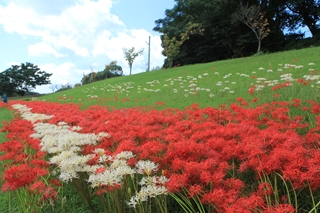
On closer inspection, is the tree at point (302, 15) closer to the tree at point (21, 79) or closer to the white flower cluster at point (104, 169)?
the white flower cluster at point (104, 169)

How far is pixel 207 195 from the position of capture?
1615 millimetres

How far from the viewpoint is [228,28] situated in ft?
90.8

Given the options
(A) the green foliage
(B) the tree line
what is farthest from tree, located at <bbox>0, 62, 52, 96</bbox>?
(B) the tree line

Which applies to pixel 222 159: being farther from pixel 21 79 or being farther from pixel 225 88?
pixel 21 79

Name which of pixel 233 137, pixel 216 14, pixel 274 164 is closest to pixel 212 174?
pixel 274 164

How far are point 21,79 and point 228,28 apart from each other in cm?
3195

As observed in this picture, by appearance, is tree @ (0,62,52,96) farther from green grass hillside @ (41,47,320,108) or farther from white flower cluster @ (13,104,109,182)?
white flower cluster @ (13,104,109,182)

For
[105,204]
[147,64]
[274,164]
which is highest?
[147,64]

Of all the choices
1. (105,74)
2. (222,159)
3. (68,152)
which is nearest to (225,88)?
(222,159)

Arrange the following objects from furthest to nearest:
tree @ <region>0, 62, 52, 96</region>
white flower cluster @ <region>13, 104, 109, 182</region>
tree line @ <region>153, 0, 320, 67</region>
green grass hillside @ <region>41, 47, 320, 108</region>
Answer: tree @ <region>0, 62, 52, 96</region>
tree line @ <region>153, 0, 320, 67</region>
green grass hillside @ <region>41, 47, 320, 108</region>
white flower cluster @ <region>13, 104, 109, 182</region>

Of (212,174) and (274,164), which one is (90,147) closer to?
(212,174)

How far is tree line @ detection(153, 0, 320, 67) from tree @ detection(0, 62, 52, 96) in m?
24.1

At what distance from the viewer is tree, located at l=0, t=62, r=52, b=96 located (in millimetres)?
37875

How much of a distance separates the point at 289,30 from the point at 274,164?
3129cm
